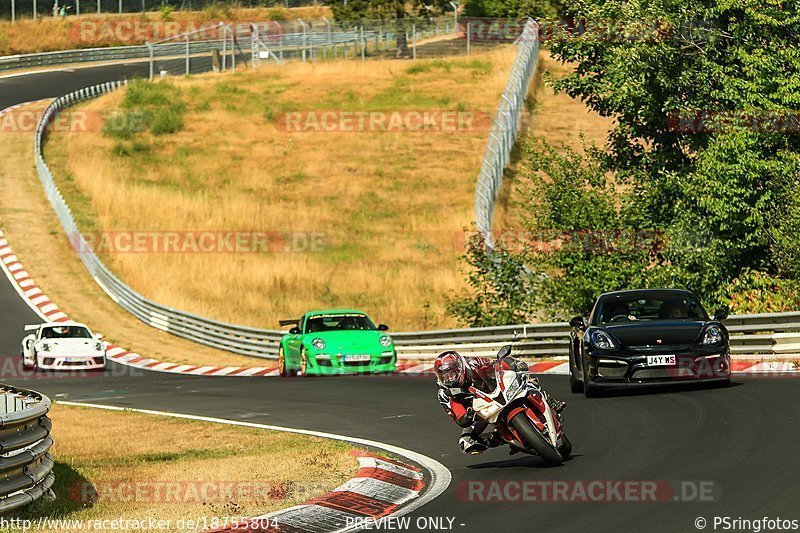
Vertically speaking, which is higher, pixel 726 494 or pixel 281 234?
pixel 726 494

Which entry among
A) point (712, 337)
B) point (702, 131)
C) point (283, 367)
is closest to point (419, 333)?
point (283, 367)

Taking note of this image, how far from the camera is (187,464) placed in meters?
12.8

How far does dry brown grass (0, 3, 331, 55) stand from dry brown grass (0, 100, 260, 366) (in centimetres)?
2845

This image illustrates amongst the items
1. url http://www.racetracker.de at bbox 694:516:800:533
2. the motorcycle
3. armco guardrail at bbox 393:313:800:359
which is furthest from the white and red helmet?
armco guardrail at bbox 393:313:800:359

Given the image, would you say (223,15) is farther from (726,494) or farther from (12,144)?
(726,494)

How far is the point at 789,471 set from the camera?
388 inches

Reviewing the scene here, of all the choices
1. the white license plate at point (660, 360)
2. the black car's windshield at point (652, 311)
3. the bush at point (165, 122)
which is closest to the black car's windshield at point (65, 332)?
the black car's windshield at point (652, 311)

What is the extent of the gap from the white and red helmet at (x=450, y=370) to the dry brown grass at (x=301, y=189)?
2668cm

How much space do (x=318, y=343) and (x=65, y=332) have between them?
8017 millimetres

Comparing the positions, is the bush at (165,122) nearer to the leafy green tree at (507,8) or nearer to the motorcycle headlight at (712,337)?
the leafy green tree at (507,8)

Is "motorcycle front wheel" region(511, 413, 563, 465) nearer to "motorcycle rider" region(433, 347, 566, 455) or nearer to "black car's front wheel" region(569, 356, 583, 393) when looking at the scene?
"motorcycle rider" region(433, 347, 566, 455)

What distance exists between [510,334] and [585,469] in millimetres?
14769

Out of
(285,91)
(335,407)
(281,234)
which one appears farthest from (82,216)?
(335,407)

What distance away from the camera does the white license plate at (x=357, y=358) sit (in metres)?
24.0
